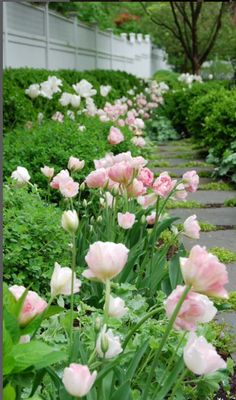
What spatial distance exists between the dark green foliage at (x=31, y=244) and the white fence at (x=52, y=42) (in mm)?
4603

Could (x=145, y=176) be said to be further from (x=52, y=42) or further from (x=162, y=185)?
(x=52, y=42)

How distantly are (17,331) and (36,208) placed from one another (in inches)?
59.9

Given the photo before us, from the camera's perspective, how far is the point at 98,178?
2.36 meters

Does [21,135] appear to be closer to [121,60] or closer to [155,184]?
[155,184]

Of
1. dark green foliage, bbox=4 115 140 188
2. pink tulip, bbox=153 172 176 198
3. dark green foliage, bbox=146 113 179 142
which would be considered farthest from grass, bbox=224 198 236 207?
dark green foliage, bbox=146 113 179 142

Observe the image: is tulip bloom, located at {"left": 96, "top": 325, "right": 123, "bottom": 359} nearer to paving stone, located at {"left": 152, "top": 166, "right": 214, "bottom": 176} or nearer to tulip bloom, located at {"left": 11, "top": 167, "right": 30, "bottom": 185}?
tulip bloom, located at {"left": 11, "top": 167, "right": 30, "bottom": 185}

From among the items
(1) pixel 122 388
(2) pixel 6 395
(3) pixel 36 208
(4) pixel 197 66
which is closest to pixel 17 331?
(2) pixel 6 395

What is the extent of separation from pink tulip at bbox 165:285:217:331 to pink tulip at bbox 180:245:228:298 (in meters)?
0.06

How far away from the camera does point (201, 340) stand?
4.00 ft

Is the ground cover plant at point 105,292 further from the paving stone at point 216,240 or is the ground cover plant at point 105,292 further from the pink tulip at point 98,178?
the paving stone at point 216,240

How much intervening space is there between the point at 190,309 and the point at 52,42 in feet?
38.3

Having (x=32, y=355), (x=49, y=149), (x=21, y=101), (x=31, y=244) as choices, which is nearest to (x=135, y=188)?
(x=31, y=244)

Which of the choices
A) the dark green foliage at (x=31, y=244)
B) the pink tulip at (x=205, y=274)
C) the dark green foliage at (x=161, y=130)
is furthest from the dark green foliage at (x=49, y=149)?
the dark green foliage at (x=161, y=130)

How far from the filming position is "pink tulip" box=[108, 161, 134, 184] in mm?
2158
